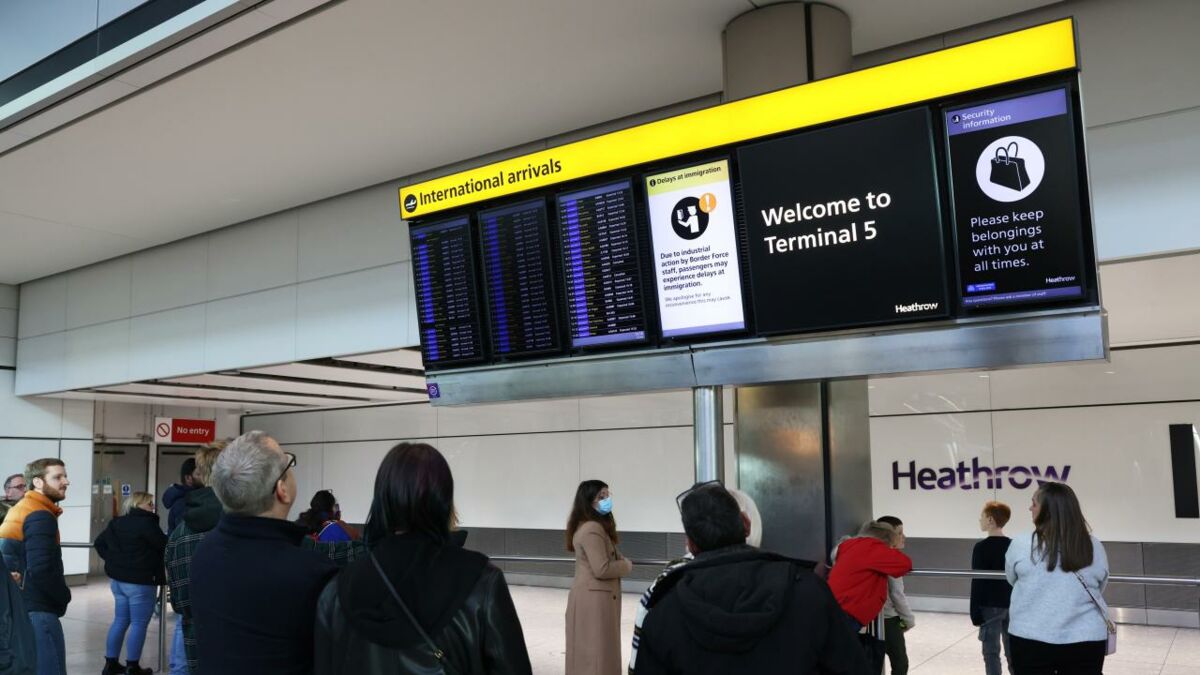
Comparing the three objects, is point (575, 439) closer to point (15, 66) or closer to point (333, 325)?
point (333, 325)

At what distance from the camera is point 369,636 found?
2109 mm

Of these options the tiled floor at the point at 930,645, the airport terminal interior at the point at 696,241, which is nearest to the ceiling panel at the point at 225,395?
the airport terminal interior at the point at 696,241

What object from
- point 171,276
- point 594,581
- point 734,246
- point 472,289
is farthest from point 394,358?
point 734,246

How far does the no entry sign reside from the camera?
1630cm

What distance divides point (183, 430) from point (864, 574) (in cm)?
1552

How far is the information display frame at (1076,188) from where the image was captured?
339cm

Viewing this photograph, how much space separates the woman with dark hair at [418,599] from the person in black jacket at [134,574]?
6034mm

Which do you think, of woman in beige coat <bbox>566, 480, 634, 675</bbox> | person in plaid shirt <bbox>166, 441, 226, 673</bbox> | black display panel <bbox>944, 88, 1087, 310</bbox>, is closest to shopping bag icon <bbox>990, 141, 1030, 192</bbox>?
black display panel <bbox>944, 88, 1087, 310</bbox>

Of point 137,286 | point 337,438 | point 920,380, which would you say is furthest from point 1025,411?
point 337,438

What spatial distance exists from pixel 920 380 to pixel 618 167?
8.20m

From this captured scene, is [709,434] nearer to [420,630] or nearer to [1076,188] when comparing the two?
[1076,188]

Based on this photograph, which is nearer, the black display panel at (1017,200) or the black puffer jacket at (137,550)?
the black display panel at (1017,200)

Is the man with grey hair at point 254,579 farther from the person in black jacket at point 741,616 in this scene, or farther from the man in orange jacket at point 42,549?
the man in orange jacket at point 42,549

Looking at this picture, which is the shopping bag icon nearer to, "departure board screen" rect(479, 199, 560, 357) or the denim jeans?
"departure board screen" rect(479, 199, 560, 357)
